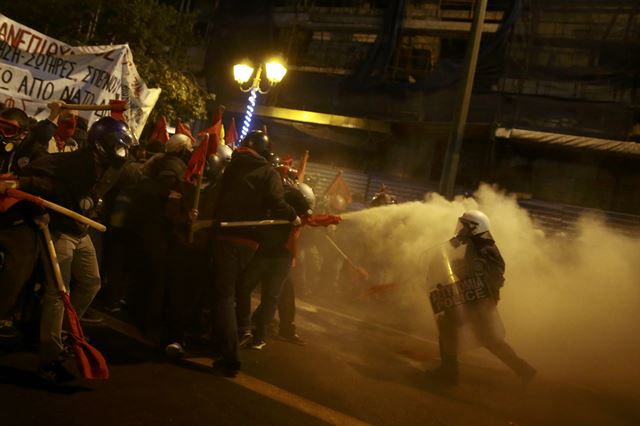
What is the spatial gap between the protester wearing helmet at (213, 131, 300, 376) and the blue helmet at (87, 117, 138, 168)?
3.56ft

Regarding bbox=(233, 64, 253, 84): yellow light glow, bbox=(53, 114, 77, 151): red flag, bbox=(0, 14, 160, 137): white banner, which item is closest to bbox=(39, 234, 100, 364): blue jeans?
bbox=(53, 114, 77, 151): red flag

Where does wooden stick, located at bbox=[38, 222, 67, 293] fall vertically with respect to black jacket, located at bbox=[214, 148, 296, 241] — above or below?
below

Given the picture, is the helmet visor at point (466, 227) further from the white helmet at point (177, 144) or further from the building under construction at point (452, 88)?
the building under construction at point (452, 88)

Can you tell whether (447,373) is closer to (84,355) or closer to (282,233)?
(282,233)

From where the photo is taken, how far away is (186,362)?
4.61 metres

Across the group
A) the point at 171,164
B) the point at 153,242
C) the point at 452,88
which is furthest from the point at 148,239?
the point at 452,88

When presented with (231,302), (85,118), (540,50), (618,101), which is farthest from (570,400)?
(540,50)

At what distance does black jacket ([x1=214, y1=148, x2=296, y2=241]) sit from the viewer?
4734 mm

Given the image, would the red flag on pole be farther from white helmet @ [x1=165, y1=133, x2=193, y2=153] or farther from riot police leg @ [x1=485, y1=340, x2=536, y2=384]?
riot police leg @ [x1=485, y1=340, x2=536, y2=384]

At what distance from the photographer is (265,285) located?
549cm

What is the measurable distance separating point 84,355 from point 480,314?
12.0ft

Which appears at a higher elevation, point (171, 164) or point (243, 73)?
point (243, 73)

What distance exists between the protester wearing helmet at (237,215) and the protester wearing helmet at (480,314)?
1.89 meters

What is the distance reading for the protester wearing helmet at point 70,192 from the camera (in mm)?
3725
